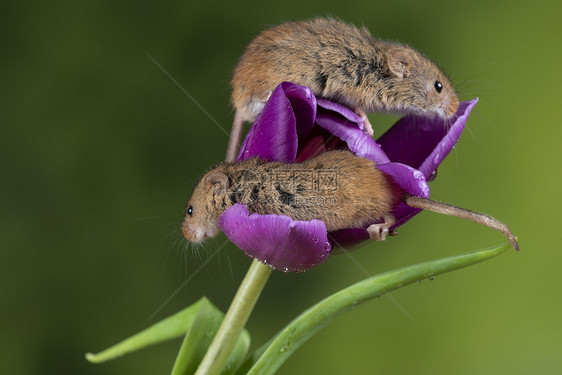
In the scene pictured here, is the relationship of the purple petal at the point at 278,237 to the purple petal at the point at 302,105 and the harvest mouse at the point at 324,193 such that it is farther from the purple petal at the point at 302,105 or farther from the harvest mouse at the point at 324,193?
the purple petal at the point at 302,105

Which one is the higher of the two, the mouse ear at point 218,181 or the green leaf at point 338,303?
the mouse ear at point 218,181

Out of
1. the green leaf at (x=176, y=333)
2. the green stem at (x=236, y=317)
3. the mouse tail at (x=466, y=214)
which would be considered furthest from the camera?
the green leaf at (x=176, y=333)

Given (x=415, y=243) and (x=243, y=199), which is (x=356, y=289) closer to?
(x=243, y=199)

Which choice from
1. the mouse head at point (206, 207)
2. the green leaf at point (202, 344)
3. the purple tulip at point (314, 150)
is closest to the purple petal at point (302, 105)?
the purple tulip at point (314, 150)

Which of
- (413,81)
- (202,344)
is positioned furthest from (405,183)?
(202,344)

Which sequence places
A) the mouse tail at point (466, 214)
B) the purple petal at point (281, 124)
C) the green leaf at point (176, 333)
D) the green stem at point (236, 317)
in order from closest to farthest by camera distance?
the mouse tail at point (466, 214) < the purple petal at point (281, 124) < the green stem at point (236, 317) < the green leaf at point (176, 333)

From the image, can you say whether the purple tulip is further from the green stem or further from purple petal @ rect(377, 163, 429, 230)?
the green stem
